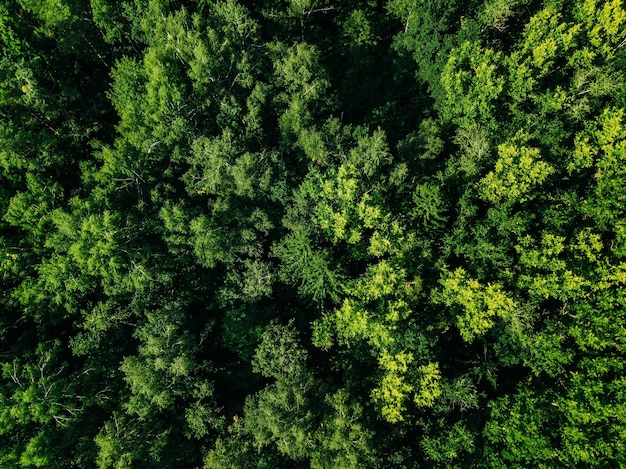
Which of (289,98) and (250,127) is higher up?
(289,98)

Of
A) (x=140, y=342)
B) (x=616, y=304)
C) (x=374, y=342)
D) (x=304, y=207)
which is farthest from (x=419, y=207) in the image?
(x=140, y=342)

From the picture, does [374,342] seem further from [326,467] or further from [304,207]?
[304,207]

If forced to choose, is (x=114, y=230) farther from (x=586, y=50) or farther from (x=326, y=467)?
(x=586, y=50)

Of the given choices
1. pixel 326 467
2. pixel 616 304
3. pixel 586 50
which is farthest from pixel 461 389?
pixel 586 50

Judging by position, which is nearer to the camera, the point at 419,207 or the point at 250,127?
the point at 419,207

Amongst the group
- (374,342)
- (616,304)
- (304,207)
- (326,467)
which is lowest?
(326,467)

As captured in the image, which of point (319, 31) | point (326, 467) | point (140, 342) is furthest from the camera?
point (319, 31)

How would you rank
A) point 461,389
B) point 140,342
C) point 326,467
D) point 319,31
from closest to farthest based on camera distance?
point 326,467 < point 461,389 < point 140,342 < point 319,31
